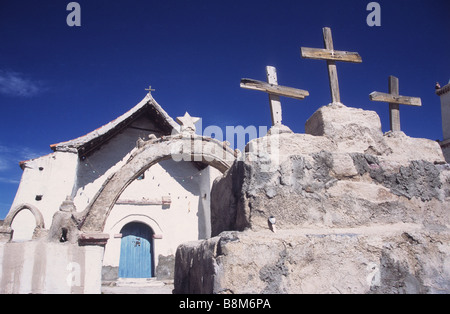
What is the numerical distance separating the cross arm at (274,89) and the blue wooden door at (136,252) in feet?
29.3

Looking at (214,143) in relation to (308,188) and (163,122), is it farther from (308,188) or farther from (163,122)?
(308,188)

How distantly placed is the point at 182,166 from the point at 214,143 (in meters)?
4.66

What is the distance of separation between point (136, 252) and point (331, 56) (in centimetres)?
934

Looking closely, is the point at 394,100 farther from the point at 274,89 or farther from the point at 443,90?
the point at 443,90

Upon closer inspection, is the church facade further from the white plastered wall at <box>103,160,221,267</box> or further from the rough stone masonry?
the rough stone masonry

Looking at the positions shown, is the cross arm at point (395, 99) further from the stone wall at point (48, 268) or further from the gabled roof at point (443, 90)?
the gabled roof at point (443, 90)

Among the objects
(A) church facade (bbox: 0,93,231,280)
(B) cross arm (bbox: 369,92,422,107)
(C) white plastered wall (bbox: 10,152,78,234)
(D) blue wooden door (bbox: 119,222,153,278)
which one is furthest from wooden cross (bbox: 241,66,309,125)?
(D) blue wooden door (bbox: 119,222,153,278)

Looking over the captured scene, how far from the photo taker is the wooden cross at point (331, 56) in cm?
286

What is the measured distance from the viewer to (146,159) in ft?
20.7

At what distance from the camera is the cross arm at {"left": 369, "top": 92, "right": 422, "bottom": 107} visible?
119 inches

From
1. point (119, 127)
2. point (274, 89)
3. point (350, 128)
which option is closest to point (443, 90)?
point (119, 127)

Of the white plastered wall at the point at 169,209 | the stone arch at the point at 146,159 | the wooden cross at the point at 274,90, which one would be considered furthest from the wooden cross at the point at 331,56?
the white plastered wall at the point at 169,209

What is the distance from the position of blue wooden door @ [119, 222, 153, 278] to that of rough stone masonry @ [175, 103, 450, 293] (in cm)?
866
